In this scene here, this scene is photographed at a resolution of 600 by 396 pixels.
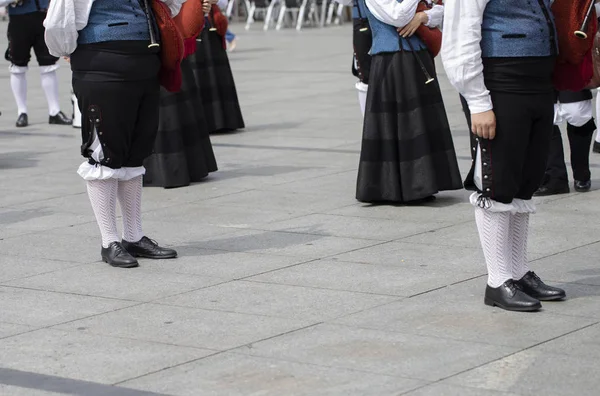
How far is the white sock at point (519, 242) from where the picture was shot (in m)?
5.95

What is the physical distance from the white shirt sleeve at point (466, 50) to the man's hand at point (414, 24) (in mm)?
2751

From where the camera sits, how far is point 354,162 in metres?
10.5

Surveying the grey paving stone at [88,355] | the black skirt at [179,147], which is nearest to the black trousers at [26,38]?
the black skirt at [179,147]

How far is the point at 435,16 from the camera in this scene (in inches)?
333

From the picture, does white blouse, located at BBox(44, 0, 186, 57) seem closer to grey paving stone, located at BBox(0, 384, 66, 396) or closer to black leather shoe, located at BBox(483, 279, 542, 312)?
grey paving stone, located at BBox(0, 384, 66, 396)

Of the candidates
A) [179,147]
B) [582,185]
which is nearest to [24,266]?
[179,147]

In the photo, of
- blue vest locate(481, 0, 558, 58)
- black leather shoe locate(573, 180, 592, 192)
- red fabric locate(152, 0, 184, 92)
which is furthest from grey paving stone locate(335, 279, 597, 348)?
black leather shoe locate(573, 180, 592, 192)

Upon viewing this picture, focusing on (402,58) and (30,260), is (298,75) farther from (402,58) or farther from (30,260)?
(30,260)

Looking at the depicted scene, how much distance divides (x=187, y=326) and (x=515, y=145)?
1.66 meters

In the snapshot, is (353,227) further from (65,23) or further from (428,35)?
(65,23)

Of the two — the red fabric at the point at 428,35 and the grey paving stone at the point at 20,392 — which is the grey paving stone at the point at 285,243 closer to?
the red fabric at the point at 428,35

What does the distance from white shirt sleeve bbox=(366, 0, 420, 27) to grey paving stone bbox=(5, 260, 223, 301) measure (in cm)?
248

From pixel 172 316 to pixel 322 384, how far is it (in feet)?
4.20

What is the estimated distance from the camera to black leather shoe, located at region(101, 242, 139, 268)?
6.89 metres
